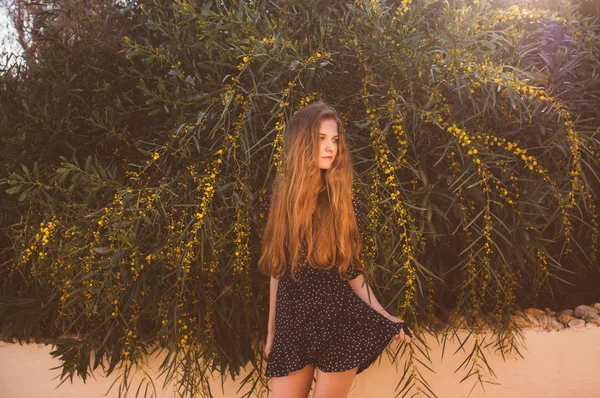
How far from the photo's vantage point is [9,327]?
7.61ft

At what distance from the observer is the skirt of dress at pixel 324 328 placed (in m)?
1.53

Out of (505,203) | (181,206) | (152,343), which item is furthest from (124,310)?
(505,203)

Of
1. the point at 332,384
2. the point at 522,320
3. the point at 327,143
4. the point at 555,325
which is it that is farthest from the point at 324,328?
the point at 555,325

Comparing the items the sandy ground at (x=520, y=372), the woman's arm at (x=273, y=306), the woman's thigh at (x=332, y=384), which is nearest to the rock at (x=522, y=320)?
the sandy ground at (x=520, y=372)

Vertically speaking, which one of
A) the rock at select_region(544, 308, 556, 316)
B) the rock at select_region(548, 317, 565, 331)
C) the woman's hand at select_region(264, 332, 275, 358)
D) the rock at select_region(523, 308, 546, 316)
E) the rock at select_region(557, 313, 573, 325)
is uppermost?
the woman's hand at select_region(264, 332, 275, 358)

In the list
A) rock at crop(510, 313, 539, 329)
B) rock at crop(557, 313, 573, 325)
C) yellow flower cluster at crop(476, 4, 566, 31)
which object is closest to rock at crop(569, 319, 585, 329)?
rock at crop(557, 313, 573, 325)

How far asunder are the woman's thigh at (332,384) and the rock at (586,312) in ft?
3.94

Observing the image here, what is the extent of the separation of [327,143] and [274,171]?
39 centimetres

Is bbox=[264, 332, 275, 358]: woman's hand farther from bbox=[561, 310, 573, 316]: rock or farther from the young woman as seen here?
bbox=[561, 310, 573, 316]: rock

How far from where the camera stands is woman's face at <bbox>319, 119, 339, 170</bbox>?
5.32 feet

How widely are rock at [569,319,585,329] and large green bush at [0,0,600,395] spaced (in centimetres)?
20

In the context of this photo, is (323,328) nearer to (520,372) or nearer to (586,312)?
(520,372)

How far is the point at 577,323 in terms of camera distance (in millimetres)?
2168

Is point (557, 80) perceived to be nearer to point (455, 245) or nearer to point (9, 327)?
point (455, 245)
